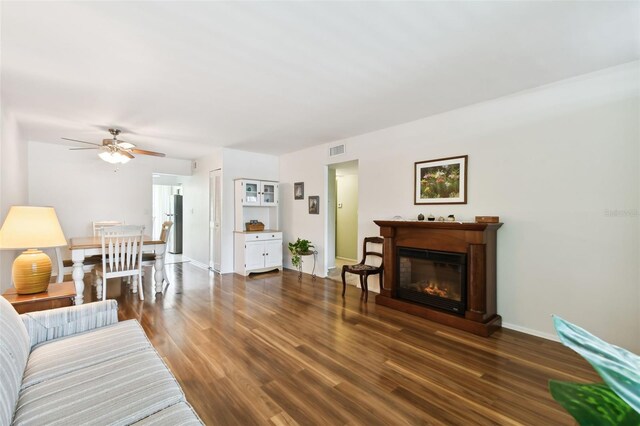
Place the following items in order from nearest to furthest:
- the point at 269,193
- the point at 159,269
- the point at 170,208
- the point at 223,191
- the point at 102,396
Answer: the point at 102,396 → the point at 159,269 → the point at 223,191 → the point at 269,193 → the point at 170,208

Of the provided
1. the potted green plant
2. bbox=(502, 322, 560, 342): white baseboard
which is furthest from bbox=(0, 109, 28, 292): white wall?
bbox=(502, 322, 560, 342): white baseboard

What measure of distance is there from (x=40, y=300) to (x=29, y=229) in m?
0.53

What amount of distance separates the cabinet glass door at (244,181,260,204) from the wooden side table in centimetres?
336

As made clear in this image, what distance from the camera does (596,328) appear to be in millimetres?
2484

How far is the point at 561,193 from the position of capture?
2.65 meters

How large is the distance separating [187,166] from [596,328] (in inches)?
289

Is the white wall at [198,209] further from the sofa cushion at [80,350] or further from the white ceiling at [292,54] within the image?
the sofa cushion at [80,350]

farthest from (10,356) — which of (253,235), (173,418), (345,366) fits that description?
(253,235)

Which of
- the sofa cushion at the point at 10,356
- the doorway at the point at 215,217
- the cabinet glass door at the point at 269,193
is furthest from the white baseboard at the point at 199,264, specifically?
the sofa cushion at the point at 10,356

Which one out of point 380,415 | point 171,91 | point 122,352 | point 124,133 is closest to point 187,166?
point 124,133

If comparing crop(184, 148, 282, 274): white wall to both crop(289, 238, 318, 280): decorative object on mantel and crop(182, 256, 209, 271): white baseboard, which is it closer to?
crop(182, 256, 209, 271): white baseboard

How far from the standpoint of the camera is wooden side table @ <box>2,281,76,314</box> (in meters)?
2.06

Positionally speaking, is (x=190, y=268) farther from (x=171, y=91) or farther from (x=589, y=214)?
(x=589, y=214)

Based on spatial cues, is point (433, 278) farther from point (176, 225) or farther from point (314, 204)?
point (176, 225)
